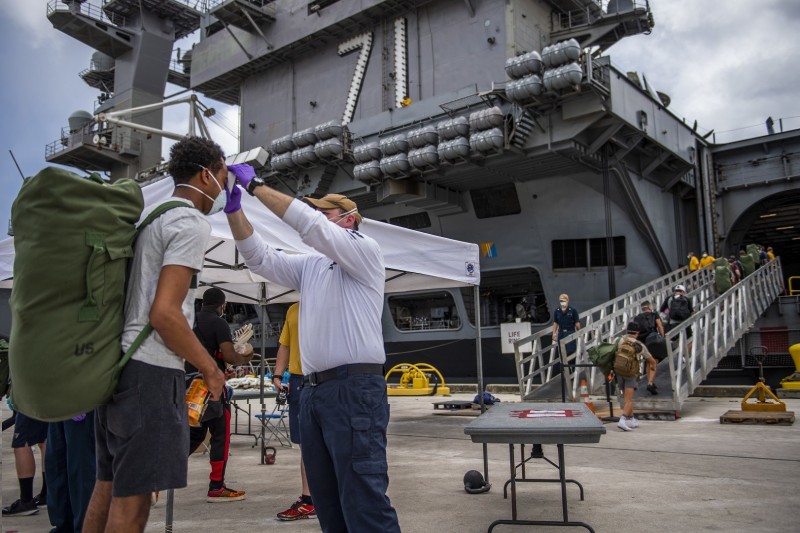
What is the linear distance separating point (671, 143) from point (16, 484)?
1977cm

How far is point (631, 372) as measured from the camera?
8.98 m

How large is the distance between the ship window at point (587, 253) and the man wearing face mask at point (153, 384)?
18003 millimetres

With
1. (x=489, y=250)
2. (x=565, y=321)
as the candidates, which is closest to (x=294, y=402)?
(x=565, y=321)

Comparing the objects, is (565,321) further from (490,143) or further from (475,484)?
(475,484)

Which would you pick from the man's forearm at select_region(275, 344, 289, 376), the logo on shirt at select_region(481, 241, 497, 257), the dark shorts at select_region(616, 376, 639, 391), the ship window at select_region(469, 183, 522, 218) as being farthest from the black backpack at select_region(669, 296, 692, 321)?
the man's forearm at select_region(275, 344, 289, 376)

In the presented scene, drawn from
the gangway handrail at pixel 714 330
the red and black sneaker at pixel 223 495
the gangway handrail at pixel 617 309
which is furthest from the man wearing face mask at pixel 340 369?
the gangway handrail at pixel 617 309

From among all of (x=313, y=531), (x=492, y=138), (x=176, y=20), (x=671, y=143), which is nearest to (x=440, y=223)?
(x=492, y=138)

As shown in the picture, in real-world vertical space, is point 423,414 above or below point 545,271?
below

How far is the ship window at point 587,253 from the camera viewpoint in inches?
754

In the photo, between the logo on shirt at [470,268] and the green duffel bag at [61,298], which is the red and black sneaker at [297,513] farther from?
the logo on shirt at [470,268]

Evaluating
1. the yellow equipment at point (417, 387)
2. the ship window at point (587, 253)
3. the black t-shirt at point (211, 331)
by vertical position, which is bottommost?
the yellow equipment at point (417, 387)

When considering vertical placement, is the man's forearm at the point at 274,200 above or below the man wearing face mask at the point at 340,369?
above

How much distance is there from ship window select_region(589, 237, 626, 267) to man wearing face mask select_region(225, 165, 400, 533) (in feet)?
57.1

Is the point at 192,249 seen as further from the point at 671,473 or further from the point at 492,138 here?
the point at 492,138
